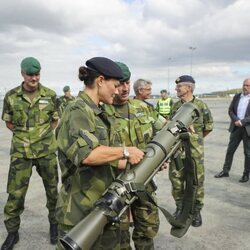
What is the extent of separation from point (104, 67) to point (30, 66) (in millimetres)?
1755

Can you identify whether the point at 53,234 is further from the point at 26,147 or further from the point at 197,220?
the point at 197,220

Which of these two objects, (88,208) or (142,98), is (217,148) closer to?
(142,98)

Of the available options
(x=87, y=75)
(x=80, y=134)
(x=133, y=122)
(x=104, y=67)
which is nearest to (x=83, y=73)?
(x=87, y=75)

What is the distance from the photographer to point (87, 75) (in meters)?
2.26

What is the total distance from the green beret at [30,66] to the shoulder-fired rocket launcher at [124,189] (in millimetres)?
1879

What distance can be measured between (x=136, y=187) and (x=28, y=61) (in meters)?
2.29

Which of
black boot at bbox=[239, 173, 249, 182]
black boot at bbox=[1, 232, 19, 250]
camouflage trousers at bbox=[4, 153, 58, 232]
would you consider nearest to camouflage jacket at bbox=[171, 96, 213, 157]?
camouflage trousers at bbox=[4, 153, 58, 232]

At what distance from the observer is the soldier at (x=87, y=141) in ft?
6.77

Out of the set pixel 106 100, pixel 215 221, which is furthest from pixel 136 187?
pixel 215 221

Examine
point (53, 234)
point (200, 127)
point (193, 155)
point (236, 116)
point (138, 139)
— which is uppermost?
point (138, 139)

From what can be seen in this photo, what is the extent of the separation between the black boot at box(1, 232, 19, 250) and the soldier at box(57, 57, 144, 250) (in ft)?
5.33

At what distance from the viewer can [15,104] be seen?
152 inches

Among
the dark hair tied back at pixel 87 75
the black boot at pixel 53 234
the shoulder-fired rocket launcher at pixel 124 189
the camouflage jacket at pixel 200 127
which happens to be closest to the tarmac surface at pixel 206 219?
the black boot at pixel 53 234

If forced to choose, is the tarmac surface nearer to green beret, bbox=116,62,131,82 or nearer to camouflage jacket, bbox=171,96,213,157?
camouflage jacket, bbox=171,96,213,157
